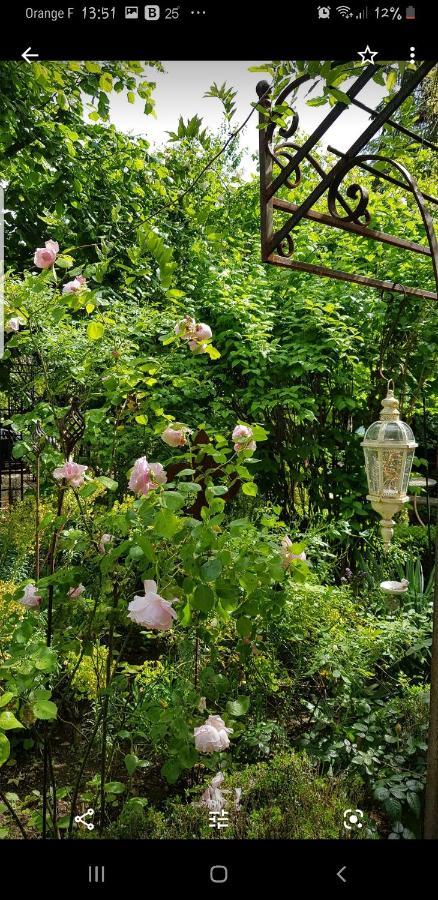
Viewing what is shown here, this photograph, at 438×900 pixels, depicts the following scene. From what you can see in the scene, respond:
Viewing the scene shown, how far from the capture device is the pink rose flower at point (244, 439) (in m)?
1.14

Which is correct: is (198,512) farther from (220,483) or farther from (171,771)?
(171,771)

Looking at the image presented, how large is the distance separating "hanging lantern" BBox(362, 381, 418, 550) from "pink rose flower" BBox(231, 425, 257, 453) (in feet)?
3.40

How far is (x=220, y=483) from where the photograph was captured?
185 cm

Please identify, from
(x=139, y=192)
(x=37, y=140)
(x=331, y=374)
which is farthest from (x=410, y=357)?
(x=37, y=140)

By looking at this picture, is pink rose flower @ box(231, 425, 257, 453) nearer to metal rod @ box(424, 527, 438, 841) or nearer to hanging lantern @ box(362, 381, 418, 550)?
metal rod @ box(424, 527, 438, 841)

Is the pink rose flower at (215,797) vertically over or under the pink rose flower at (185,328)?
under

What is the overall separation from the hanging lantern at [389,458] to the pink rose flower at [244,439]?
1.04 m

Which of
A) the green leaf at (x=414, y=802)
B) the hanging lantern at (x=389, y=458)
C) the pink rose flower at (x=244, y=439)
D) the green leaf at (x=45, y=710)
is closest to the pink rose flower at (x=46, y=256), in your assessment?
the pink rose flower at (x=244, y=439)

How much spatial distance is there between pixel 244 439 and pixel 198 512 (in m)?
0.39

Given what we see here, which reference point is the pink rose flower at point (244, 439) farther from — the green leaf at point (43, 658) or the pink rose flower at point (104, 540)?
the green leaf at point (43, 658)

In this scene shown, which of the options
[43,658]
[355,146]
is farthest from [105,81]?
[43,658]

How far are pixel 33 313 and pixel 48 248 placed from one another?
20 centimetres

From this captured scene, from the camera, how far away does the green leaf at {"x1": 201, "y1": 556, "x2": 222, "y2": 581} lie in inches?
32.7
